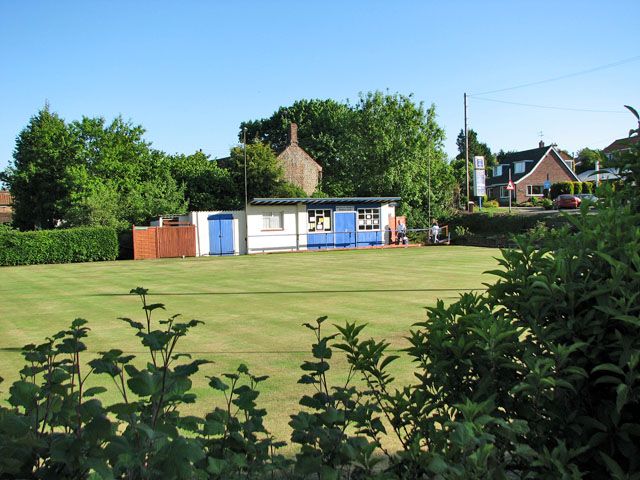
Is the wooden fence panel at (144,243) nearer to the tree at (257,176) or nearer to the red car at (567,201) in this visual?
the tree at (257,176)

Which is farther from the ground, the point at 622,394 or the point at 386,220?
the point at 386,220

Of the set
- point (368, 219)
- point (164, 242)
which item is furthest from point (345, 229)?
point (164, 242)

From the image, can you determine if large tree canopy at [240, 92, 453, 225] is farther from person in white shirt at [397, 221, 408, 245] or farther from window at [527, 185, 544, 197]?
window at [527, 185, 544, 197]

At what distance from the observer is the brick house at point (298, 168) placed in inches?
2309

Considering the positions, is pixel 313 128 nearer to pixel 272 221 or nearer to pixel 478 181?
pixel 478 181

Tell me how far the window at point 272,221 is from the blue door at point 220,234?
92.9 inches

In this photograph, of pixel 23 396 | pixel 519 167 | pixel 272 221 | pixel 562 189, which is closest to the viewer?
pixel 23 396

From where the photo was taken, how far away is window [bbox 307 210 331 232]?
3775 centimetres

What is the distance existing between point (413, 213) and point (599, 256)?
45.6 meters

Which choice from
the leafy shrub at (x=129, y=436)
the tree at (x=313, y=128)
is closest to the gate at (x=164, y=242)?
the leafy shrub at (x=129, y=436)

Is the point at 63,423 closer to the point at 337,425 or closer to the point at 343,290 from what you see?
the point at 337,425

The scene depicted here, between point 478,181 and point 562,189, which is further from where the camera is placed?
point 562,189

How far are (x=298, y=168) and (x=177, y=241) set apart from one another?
28082mm

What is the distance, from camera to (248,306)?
12.2m
